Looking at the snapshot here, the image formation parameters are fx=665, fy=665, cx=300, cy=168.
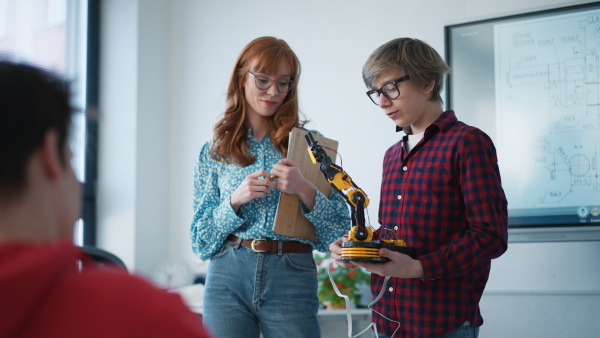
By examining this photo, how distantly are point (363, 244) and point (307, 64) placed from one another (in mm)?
2454

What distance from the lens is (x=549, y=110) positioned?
108 inches

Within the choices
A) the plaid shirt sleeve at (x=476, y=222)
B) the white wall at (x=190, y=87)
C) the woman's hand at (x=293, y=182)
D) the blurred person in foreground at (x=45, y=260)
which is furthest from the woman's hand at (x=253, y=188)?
the white wall at (x=190, y=87)

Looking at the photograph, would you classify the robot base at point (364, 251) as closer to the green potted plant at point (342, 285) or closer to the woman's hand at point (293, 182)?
the woman's hand at point (293, 182)

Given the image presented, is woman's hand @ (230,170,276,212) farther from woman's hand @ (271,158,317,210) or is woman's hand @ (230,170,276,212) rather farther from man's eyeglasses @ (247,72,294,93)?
man's eyeglasses @ (247,72,294,93)

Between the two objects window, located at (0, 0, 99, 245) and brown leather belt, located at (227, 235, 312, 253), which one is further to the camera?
window, located at (0, 0, 99, 245)

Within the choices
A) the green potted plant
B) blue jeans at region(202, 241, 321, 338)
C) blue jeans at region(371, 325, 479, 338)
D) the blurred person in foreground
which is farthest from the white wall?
the blurred person in foreground

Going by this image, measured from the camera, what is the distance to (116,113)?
13.8ft

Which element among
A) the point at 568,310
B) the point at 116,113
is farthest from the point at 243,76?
the point at 116,113

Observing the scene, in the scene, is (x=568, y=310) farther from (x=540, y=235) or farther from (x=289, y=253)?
(x=289, y=253)

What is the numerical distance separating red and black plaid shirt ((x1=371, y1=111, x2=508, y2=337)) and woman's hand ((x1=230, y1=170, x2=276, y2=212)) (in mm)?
345

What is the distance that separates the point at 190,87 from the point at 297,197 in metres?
2.57

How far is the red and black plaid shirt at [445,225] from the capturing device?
1548 mm

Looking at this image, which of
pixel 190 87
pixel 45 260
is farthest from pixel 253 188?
pixel 190 87

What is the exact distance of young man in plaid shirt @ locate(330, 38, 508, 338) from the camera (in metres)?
1.55
